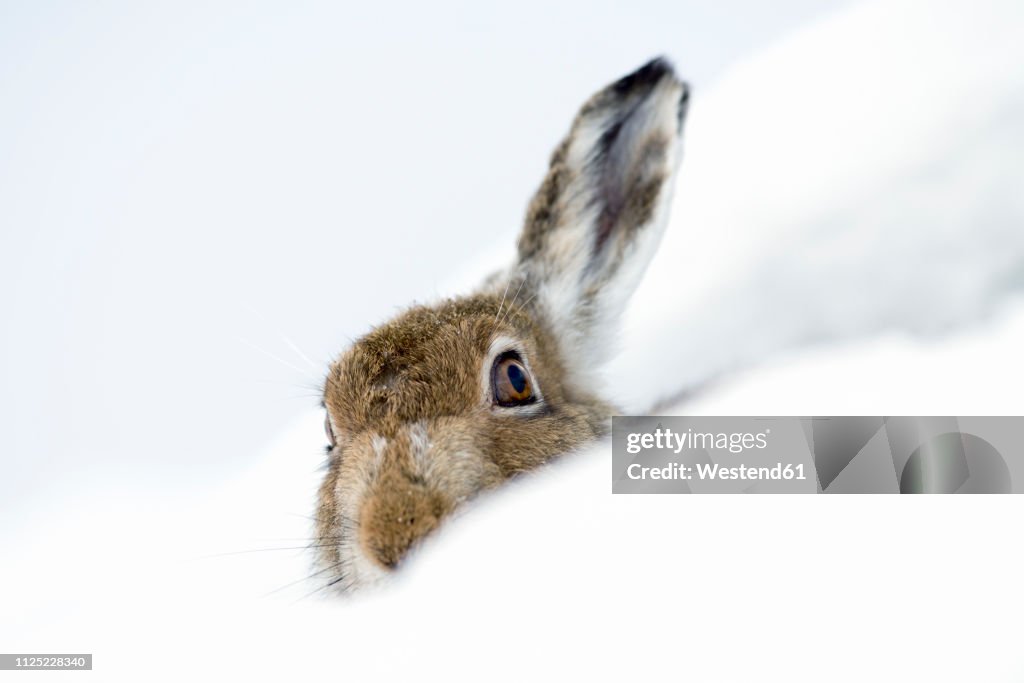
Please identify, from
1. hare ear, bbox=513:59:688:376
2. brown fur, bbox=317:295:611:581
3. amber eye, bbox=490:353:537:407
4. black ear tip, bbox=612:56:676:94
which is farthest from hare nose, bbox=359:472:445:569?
black ear tip, bbox=612:56:676:94

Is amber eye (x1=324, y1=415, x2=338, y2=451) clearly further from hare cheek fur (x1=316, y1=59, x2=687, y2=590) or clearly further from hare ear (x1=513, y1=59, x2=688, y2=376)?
hare ear (x1=513, y1=59, x2=688, y2=376)

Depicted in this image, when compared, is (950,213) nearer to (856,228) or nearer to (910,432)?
(856,228)

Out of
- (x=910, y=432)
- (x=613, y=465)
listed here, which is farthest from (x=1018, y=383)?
(x=613, y=465)

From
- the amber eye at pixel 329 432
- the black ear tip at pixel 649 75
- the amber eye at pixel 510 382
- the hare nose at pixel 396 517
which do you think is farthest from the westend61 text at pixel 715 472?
the black ear tip at pixel 649 75

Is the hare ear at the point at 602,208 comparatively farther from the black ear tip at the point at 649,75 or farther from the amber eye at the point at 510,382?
the amber eye at the point at 510,382

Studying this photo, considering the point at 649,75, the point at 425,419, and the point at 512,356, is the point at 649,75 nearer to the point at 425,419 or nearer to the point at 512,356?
the point at 512,356
